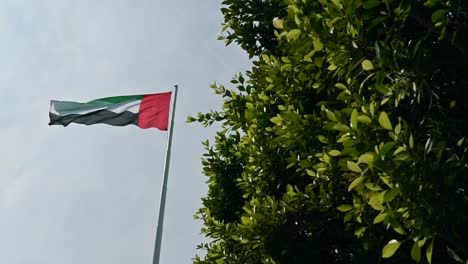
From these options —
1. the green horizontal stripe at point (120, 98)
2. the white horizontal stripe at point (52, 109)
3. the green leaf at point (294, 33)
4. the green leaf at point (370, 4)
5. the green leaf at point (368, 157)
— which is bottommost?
the green leaf at point (368, 157)

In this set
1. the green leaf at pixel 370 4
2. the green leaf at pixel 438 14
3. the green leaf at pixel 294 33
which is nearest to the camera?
the green leaf at pixel 438 14

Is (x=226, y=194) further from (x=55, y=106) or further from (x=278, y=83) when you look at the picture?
(x=55, y=106)

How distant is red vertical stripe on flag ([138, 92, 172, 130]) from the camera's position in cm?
1355

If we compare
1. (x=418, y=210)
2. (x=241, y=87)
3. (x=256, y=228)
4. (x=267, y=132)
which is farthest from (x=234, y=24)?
(x=418, y=210)

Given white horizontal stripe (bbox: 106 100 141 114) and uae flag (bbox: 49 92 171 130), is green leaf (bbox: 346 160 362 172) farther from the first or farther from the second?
white horizontal stripe (bbox: 106 100 141 114)

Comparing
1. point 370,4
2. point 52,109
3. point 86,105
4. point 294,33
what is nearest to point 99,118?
point 86,105

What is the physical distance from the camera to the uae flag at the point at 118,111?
1348cm

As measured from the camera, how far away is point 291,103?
664 centimetres

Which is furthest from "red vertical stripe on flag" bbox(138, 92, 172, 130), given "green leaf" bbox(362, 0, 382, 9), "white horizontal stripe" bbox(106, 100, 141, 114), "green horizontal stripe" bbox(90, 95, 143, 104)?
"green leaf" bbox(362, 0, 382, 9)

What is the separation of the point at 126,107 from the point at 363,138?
10.4 meters

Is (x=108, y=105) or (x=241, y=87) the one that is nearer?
(x=241, y=87)

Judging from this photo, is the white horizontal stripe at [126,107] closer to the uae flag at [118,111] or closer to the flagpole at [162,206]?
the uae flag at [118,111]

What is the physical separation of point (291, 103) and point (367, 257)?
7.40 feet

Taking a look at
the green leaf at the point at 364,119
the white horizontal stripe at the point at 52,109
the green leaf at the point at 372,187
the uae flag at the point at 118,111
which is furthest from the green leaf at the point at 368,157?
the white horizontal stripe at the point at 52,109
